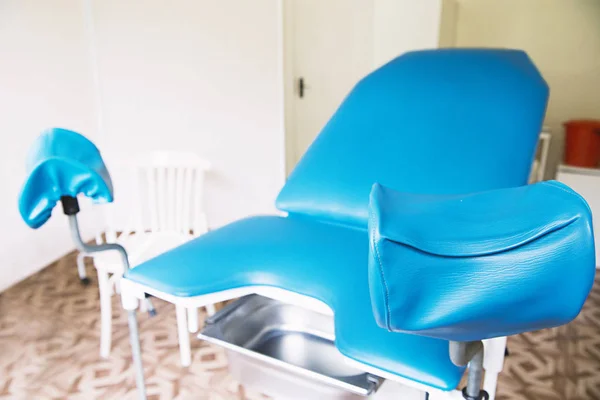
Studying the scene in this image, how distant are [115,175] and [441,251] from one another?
2852 millimetres

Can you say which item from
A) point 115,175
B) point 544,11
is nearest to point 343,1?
point 544,11

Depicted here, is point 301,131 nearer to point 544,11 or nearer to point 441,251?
point 544,11

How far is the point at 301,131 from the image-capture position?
3355 mm

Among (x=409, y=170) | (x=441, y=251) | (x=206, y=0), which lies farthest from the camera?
(x=206, y=0)

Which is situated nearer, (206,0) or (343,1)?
(206,0)

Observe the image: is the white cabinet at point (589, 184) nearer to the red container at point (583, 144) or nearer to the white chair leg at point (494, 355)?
the red container at point (583, 144)

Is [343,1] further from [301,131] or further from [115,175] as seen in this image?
[115,175]

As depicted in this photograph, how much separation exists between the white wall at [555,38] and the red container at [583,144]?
0.43 metres

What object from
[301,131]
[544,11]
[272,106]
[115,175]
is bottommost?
[115,175]

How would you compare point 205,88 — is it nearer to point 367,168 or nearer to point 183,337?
point 183,337

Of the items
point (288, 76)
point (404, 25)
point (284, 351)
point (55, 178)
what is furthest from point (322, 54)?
point (55, 178)

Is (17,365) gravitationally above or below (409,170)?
below

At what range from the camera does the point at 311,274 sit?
1279mm

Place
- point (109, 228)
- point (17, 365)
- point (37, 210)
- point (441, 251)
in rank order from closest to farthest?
1. point (441, 251)
2. point (37, 210)
3. point (17, 365)
4. point (109, 228)
